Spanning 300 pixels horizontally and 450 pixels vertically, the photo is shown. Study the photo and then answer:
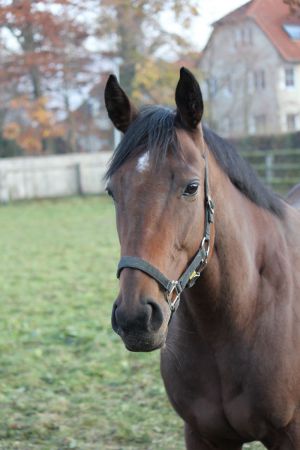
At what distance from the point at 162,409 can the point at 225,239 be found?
94.5 inches

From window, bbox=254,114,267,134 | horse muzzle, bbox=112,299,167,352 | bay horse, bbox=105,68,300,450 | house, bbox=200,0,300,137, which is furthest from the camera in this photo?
window, bbox=254,114,267,134

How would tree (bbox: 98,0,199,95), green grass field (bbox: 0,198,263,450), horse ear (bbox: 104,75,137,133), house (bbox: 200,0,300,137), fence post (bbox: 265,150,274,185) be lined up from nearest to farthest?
horse ear (bbox: 104,75,137,133) → green grass field (bbox: 0,198,263,450) → house (bbox: 200,0,300,137) → tree (bbox: 98,0,199,95) → fence post (bbox: 265,150,274,185)

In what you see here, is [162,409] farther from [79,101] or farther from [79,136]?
[79,136]

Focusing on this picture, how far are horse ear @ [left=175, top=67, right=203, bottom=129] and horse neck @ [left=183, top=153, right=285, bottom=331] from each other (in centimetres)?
22

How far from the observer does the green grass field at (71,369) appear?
13.8ft

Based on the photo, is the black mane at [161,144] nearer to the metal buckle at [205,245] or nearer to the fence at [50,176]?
the metal buckle at [205,245]

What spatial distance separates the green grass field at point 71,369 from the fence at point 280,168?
8178 millimetres

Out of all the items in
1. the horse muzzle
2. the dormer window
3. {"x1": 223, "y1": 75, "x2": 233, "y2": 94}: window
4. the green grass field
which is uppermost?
the dormer window

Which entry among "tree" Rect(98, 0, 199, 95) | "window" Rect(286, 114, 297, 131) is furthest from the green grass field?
"window" Rect(286, 114, 297, 131)

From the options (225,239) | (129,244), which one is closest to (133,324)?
(129,244)

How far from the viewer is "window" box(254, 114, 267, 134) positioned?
15117 millimetres

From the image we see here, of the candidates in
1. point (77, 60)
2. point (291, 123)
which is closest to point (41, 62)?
point (77, 60)

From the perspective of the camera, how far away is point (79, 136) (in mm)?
26156

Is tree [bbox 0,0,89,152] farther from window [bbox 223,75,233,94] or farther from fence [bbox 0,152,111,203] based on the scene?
window [bbox 223,75,233,94]
